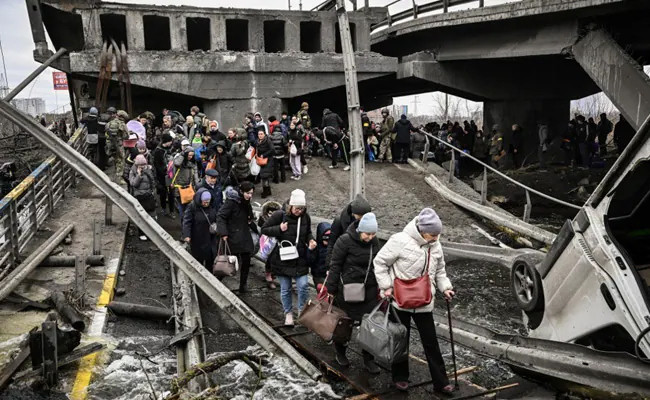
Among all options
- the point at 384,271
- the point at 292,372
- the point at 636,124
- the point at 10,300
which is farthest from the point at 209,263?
the point at 636,124

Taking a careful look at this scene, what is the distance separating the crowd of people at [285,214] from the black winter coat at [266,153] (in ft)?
0.08

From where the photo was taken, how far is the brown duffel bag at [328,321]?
6.04 m

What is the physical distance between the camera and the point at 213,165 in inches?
514

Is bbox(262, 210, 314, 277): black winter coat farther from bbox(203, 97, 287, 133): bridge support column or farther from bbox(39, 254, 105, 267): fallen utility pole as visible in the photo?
bbox(203, 97, 287, 133): bridge support column

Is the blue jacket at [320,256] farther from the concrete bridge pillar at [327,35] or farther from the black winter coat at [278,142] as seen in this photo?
the concrete bridge pillar at [327,35]

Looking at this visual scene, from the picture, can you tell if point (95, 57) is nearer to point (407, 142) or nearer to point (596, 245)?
point (407, 142)

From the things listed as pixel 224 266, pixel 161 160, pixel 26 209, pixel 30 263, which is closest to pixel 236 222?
pixel 224 266

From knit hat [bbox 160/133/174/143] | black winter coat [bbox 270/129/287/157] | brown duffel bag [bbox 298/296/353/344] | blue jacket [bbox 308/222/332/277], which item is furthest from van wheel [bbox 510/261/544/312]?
black winter coat [bbox 270/129/287/157]

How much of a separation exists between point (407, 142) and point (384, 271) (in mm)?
13836

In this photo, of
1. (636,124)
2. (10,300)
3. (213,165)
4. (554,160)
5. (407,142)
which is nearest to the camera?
(10,300)

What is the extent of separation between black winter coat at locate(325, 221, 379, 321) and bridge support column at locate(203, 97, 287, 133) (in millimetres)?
15530

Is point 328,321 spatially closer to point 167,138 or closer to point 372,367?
point 372,367

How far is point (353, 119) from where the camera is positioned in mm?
9289

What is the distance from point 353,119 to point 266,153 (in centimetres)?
582
